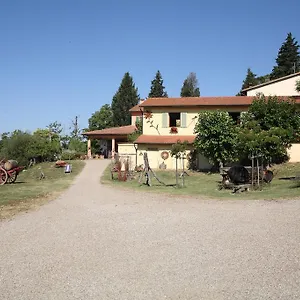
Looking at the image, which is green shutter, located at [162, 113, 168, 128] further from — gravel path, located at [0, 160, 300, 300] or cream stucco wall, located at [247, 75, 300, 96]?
gravel path, located at [0, 160, 300, 300]

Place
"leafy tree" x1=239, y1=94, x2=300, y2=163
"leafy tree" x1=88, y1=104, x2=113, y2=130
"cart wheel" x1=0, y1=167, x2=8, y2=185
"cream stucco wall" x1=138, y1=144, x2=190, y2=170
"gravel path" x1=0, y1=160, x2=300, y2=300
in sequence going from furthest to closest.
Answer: "leafy tree" x1=88, y1=104, x2=113, y2=130 → "cream stucco wall" x1=138, y1=144, x2=190, y2=170 → "leafy tree" x1=239, y1=94, x2=300, y2=163 → "cart wheel" x1=0, y1=167, x2=8, y2=185 → "gravel path" x1=0, y1=160, x2=300, y2=300

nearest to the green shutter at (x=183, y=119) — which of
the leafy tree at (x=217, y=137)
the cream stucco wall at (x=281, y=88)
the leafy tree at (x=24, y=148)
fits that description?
the leafy tree at (x=217, y=137)

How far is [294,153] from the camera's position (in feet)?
90.0

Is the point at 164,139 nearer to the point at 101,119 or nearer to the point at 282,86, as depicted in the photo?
the point at 282,86

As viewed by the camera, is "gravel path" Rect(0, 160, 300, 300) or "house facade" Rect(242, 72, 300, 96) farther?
"house facade" Rect(242, 72, 300, 96)

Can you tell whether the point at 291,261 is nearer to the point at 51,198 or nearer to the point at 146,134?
the point at 51,198

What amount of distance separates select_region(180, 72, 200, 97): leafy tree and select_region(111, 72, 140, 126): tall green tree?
13.4 meters

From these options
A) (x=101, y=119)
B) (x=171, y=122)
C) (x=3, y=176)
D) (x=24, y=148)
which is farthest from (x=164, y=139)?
(x=101, y=119)

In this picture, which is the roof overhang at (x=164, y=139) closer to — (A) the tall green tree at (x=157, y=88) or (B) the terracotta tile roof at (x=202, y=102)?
(B) the terracotta tile roof at (x=202, y=102)

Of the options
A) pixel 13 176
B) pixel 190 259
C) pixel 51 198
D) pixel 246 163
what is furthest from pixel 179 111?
pixel 190 259

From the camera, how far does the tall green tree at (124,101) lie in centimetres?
5878

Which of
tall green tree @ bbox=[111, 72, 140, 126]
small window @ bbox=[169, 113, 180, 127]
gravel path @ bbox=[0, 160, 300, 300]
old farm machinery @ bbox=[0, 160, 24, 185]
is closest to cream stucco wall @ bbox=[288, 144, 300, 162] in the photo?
small window @ bbox=[169, 113, 180, 127]

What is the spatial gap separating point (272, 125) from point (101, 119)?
1764 inches

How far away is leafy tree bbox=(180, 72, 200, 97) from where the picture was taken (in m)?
70.3
